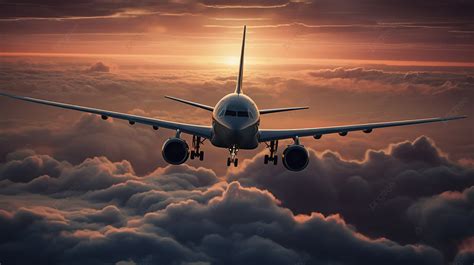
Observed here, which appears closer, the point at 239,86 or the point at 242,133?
the point at 242,133

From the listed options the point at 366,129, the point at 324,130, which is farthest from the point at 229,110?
the point at 366,129

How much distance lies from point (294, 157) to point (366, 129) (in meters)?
8.89

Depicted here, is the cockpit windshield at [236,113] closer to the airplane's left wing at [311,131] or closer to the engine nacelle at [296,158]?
the airplane's left wing at [311,131]

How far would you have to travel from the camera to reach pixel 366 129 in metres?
50.2

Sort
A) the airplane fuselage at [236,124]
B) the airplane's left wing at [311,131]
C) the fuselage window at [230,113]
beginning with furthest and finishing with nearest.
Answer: the airplane's left wing at [311,131] → the fuselage window at [230,113] → the airplane fuselage at [236,124]

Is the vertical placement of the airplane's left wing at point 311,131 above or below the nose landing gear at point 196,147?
above

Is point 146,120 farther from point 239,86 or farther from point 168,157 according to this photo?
point 239,86

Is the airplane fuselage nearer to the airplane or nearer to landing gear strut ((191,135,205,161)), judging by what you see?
the airplane

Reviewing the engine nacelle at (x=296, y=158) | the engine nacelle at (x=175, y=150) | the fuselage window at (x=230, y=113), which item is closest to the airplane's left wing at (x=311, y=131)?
the engine nacelle at (x=296, y=158)

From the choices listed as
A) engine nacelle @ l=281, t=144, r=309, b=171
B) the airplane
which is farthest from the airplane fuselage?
engine nacelle @ l=281, t=144, r=309, b=171

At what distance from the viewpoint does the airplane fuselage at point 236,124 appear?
1636 inches

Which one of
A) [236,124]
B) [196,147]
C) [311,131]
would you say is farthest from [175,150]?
[311,131]

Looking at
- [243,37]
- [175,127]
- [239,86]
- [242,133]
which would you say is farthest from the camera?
[243,37]

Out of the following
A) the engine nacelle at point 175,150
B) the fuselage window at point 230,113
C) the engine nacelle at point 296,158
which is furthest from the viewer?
the engine nacelle at point 296,158
